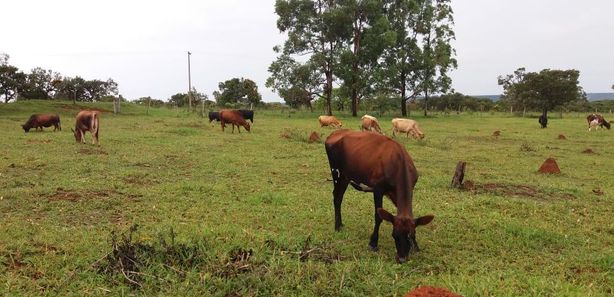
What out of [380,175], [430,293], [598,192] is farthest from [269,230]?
[598,192]

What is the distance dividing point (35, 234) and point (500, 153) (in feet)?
51.4

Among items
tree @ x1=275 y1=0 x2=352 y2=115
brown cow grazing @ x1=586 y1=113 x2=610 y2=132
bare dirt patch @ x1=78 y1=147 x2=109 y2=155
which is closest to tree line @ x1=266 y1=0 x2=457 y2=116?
tree @ x1=275 y1=0 x2=352 y2=115

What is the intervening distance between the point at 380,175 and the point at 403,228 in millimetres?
927

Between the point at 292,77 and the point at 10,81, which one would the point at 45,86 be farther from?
the point at 292,77

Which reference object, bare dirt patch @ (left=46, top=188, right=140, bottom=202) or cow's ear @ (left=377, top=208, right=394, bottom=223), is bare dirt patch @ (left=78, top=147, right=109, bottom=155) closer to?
bare dirt patch @ (left=46, top=188, right=140, bottom=202)

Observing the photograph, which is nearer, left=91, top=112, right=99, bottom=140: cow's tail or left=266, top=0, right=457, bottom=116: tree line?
→ left=91, top=112, right=99, bottom=140: cow's tail

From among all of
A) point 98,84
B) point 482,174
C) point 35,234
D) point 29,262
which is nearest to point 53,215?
point 35,234

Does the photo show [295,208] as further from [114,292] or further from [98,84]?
[98,84]

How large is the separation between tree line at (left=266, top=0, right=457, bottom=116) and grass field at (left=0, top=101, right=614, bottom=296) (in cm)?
2561

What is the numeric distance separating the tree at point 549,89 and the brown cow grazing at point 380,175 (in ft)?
167

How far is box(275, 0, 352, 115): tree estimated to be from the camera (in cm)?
3925

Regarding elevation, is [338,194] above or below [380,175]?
below

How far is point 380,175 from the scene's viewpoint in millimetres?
6301

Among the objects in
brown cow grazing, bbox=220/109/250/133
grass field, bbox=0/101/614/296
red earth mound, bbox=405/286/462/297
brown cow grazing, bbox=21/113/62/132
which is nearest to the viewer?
red earth mound, bbox=405/286/462/297
